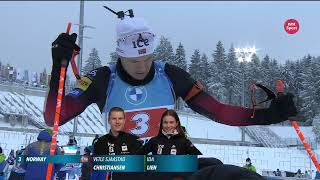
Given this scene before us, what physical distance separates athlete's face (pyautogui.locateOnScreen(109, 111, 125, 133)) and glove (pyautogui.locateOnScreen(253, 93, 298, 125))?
1.15 metres

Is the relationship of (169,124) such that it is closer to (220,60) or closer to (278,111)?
(278,111)

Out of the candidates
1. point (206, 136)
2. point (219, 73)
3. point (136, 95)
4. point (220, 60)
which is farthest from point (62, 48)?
point (220, 60)

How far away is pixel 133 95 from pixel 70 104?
0.57 metres

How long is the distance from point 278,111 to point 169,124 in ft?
2.93

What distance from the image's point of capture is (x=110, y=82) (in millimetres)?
4668

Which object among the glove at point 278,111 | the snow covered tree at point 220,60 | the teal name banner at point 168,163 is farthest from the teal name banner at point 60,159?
the snow covered tree at point 220,60

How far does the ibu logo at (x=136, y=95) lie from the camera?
180 inches

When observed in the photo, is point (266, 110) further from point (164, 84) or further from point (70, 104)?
point (70, 104)

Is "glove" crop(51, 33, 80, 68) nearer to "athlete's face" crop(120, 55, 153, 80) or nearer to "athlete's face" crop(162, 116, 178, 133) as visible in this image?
"athlete's face" crop(120, 55, 153, 80)

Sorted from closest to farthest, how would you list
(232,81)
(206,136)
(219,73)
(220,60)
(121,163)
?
(121,163)
(206,136)
(232,81)
(219,73)
(220,60)

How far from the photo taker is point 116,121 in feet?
13.8

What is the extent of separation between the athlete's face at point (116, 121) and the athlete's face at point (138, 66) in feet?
1.59

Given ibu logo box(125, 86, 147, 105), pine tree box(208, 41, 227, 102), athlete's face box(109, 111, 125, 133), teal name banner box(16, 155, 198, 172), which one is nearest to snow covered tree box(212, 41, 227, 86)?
pine tree box(208, 41, 227, 102)

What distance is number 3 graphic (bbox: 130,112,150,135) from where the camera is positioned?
4.52 meters
